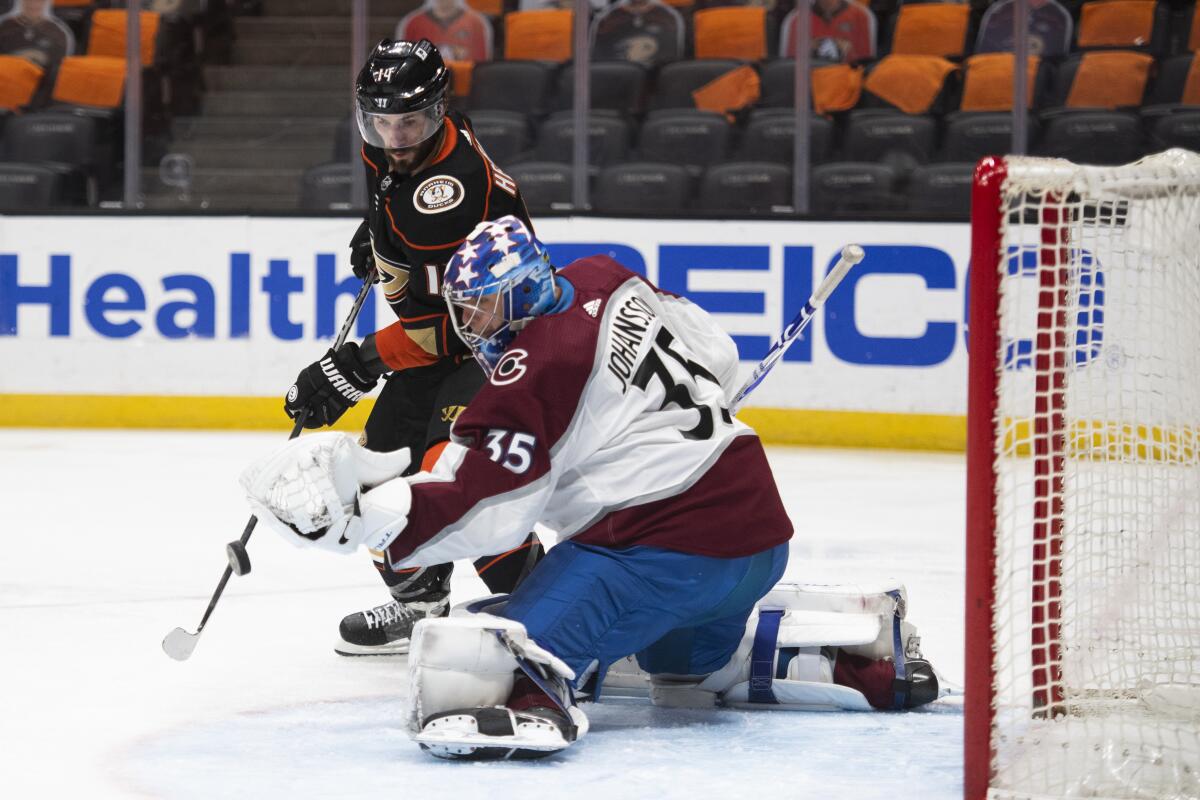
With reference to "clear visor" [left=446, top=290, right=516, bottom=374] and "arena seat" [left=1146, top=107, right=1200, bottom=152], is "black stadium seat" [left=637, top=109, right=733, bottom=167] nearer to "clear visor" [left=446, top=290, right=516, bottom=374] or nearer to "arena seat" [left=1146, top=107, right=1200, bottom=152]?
"arena seat" [left=1146, top=107, right=1200, bottom=152]

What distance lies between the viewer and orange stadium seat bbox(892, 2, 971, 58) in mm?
7172

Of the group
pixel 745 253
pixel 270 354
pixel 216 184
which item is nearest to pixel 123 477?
pixel 270 354

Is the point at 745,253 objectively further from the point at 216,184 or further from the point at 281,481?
the point at 281,481

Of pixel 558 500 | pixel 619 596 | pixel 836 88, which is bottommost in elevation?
pixel 619 596

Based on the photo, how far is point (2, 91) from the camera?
7.69m

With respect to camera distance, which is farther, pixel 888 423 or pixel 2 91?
pixel 2 91

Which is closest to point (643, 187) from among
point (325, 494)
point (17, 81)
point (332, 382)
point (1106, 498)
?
point (17, 81)

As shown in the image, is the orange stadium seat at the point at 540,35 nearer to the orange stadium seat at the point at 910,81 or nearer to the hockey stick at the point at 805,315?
the orange stadium seat at the point at 910,81

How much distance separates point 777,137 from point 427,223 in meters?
4.07

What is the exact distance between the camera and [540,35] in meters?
7.30

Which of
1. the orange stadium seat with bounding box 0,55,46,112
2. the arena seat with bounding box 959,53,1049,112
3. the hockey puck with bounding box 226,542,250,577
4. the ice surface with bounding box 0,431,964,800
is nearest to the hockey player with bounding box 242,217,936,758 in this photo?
the ice surface with bounding box 0,431,964,800

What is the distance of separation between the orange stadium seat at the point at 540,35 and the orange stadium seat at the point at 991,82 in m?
Answer: 1.62

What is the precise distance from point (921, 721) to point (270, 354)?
481 centimetres

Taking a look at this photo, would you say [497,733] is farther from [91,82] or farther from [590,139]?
[91,82]
